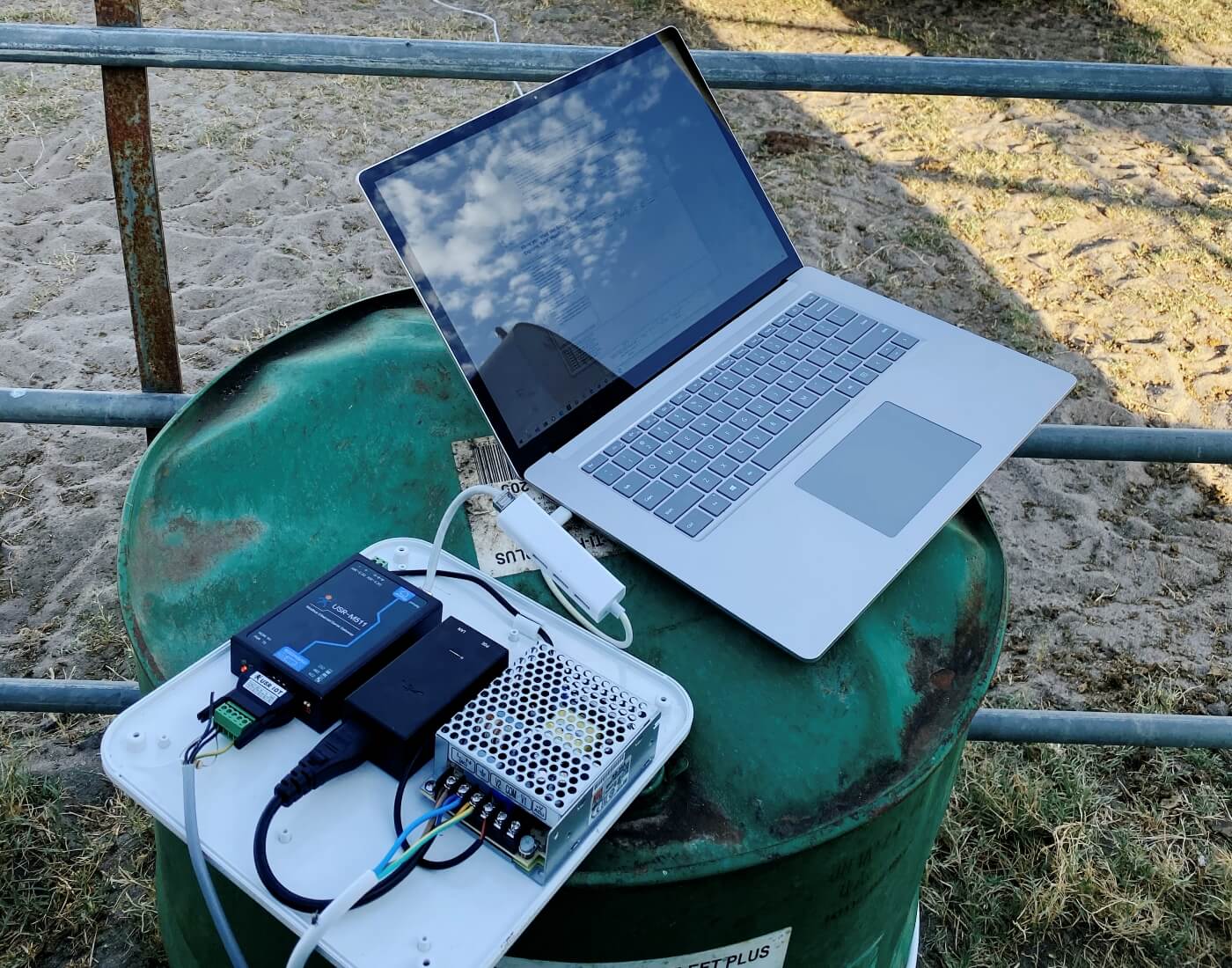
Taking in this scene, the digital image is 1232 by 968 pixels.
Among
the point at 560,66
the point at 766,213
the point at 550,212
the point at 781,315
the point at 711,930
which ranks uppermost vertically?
the point at 560,66

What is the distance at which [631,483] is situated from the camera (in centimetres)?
121

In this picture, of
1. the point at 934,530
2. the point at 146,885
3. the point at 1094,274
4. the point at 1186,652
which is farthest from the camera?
the point at 1094,274

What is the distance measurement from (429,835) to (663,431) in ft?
2.01

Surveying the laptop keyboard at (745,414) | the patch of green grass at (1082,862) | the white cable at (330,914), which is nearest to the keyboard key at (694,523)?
the laptop keyboard at (745,414)

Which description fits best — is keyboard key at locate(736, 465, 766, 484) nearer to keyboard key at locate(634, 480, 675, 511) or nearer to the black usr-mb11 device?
keyboard key at locate(634, 480, 675, 511)

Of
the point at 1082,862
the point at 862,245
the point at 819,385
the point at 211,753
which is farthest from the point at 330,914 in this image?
the point at 862,245

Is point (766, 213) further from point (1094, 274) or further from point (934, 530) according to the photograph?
point (1094, 274)

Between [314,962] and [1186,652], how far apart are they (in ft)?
7.28

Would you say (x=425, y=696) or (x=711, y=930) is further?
(x=711, y=930)

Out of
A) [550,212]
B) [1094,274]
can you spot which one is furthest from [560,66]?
[1094,274]

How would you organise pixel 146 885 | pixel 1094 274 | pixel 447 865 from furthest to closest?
pixel 1094 274
pixel 146 885
pixel 447 865

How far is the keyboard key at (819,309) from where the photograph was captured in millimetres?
1508

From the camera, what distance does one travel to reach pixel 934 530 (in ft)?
3.94

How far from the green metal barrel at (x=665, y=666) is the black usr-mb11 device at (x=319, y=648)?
17 cm
